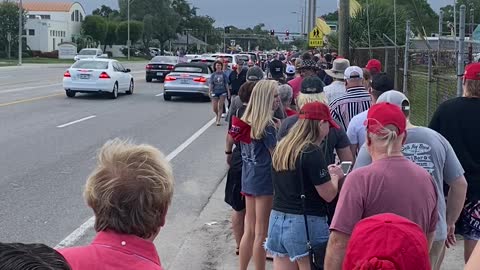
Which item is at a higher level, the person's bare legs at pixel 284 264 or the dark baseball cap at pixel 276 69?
the dark baseball cap at pixel 276 69

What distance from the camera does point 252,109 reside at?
576cm

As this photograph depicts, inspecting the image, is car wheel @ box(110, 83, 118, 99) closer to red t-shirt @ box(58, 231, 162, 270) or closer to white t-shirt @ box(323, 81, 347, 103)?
white t-shirt @ box(323, 81, 347, 103)

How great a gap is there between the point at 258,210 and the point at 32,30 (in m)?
96.1

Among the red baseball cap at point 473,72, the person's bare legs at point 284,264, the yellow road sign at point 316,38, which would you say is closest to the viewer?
the person's bare legs at point 284,264

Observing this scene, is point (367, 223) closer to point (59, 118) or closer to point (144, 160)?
point (144, 160)

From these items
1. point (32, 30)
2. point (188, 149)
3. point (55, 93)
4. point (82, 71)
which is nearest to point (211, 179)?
point (188, 149)

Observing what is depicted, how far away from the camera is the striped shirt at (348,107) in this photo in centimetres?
693

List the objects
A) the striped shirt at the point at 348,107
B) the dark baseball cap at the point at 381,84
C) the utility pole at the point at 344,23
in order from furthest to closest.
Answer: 1. the utility pole at the point at 344,23
2. the striped shirt at the point at 348,107
3. the dark baseball cap at the point at 381,84

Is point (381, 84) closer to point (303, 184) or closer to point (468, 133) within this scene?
point (468, 133)

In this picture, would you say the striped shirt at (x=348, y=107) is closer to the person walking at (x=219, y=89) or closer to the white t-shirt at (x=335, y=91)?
the white t-shirt at (x=335, y=91)

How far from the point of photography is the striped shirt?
693cm

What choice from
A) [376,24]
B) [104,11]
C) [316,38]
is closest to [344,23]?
[376,24]

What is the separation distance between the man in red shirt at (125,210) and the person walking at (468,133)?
3070 mm

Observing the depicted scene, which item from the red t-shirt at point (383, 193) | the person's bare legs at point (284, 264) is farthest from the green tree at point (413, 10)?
the red t-shirt at point (383, 193)
